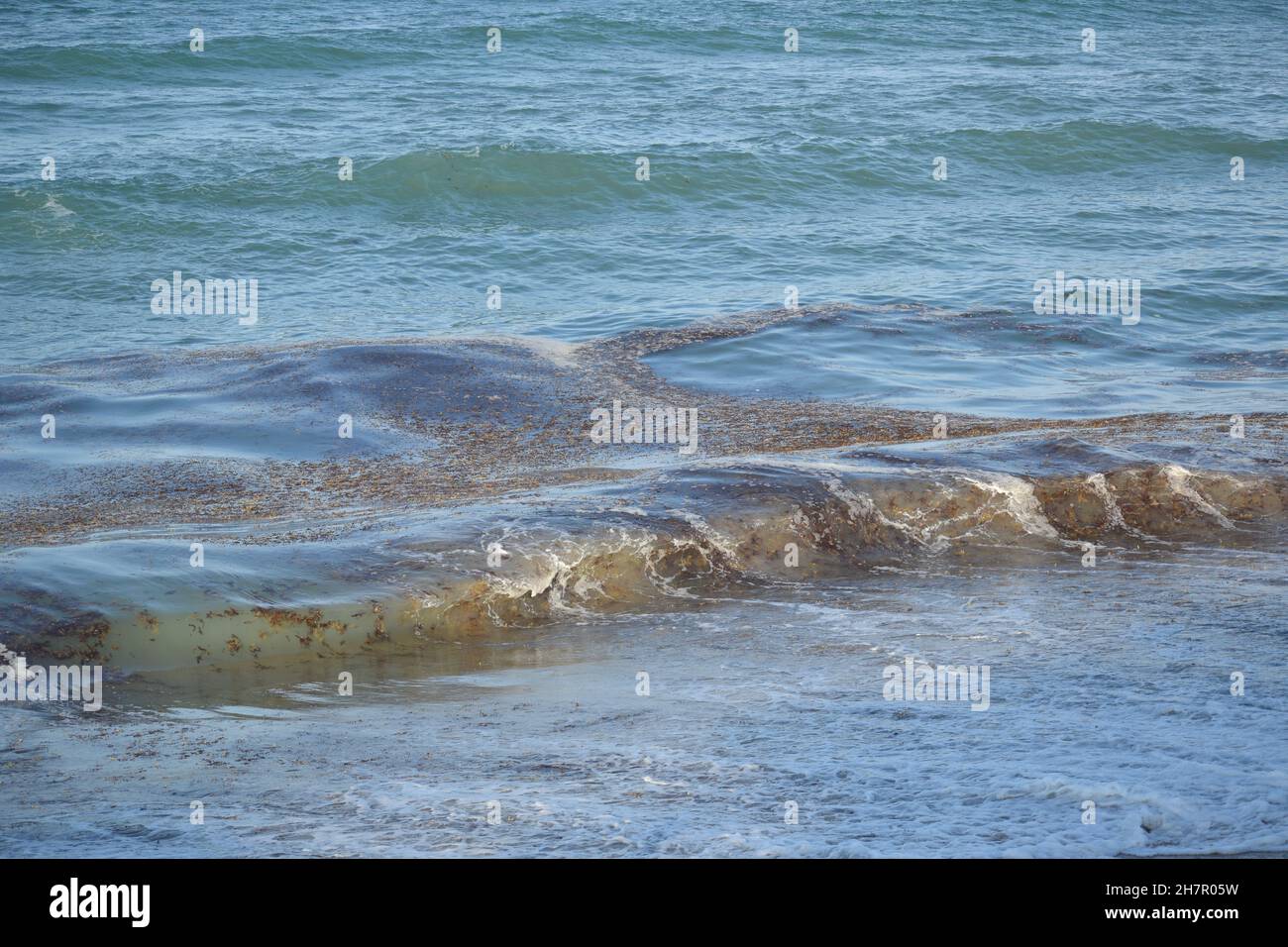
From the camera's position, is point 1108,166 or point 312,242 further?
point 1108,166

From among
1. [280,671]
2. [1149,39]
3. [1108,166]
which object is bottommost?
[280,671]

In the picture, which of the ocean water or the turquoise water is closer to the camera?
the ocean water

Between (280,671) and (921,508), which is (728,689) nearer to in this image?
(280,671)

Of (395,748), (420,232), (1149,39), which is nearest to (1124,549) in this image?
(395,748)

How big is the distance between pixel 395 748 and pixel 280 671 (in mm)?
1290

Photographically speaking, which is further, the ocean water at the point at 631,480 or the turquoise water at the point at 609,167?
the turquoise water at the point at 609,167

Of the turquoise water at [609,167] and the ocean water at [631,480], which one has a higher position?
the turquoise water at [609,167]

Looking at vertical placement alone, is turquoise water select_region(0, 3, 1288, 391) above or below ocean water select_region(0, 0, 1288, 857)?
above

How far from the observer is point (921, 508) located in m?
7.46

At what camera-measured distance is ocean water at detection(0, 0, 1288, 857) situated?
4.28 m

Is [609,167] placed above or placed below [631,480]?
above

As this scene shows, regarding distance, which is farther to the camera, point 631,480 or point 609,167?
point 609,167

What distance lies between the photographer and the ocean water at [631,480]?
428cm

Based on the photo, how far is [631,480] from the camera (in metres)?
7.71
